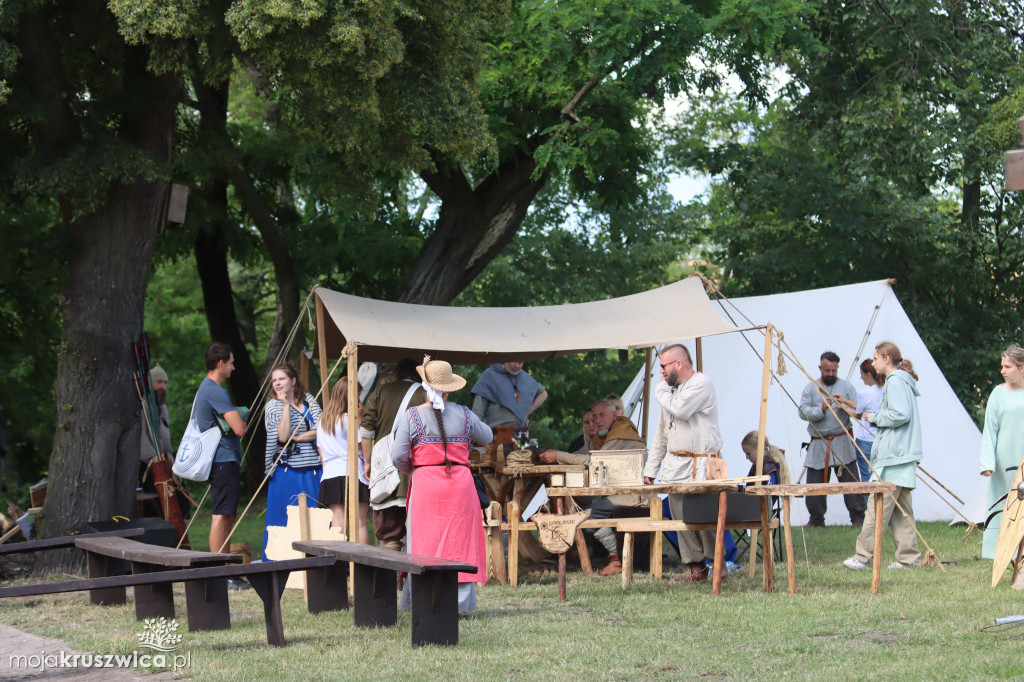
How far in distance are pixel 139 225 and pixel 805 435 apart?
6.05 m

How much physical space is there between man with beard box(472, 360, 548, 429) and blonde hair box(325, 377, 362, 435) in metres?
1.83

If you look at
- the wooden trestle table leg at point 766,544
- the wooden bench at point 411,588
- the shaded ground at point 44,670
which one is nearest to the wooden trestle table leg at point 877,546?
the wooden trestle table leg at point 766,544

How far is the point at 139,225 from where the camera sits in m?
8.02

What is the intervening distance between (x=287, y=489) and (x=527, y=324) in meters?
2.27

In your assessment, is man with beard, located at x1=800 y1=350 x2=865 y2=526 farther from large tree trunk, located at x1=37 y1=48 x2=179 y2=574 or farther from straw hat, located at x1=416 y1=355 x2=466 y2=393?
large tree trunk, located at x1=37 y1=48 x2=179 y2=574

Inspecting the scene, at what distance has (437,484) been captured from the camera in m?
5.46

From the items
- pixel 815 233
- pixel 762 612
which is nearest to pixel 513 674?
pixel 762 612

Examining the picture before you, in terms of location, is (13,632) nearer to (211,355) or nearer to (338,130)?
(211,355)

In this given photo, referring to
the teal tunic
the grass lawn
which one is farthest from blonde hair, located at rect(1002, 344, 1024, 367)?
the grass lawn

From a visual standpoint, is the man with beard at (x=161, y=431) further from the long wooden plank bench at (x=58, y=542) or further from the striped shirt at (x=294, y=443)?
Answer: the long wooden plank bench at (x=58, y=542)

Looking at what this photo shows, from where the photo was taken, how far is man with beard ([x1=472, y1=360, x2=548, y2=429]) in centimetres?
862

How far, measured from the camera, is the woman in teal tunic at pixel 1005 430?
21.9 feet

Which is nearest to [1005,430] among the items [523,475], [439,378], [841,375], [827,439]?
[827,439]

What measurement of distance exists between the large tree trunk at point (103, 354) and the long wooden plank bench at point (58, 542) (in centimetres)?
125
